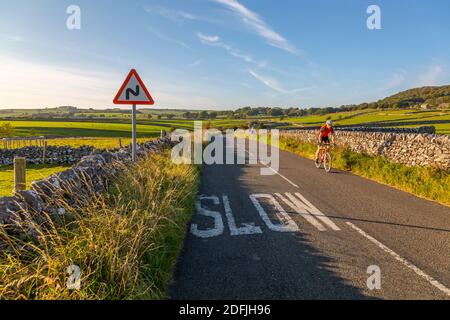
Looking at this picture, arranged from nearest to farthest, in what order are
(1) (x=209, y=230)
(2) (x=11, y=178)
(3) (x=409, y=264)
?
(3) (x=409, y=264) < (1) (x=209, y=230) < (2) (x=11, y=178)

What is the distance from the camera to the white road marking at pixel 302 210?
650 cm

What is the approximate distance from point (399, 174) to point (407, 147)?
78.9 inches

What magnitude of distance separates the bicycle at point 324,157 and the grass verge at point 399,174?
1.00m

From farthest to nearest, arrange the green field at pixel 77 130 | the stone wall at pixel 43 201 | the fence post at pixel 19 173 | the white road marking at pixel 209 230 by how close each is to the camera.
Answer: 1. the green field at pixel 77 130
2. the white road marking at pixel 209 230
3. the fence post at pixel 19 173
4. the stone wall at pixel 43 201

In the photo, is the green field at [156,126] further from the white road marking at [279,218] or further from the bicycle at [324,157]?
the white road marking at [279,218]

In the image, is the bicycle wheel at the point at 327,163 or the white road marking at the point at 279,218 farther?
the bicycle wheel at the point at 327,163

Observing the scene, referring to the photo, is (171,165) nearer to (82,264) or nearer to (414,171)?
(82,264)

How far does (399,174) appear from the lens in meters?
11.2

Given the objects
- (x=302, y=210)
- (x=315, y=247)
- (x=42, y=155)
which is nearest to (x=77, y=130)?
(x=42, y=155)

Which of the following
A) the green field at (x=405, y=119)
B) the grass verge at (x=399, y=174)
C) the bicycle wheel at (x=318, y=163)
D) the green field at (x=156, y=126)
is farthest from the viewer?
the green field at (x=156, y=126)

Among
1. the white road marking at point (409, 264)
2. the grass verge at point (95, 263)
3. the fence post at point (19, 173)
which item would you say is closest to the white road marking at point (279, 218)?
the white road marking at point (409, 264)

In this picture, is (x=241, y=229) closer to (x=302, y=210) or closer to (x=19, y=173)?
Answer: (x=302, y=210)

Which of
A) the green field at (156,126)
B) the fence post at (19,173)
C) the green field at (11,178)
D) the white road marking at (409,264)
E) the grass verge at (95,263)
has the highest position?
the green field at (156,126)

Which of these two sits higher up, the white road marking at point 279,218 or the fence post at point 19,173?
the fence post at point 19,173
